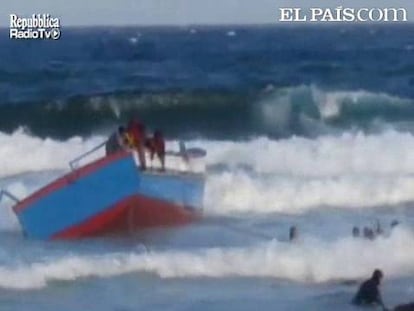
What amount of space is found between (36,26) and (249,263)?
5.05 feet

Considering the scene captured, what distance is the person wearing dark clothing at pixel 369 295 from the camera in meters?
6.94

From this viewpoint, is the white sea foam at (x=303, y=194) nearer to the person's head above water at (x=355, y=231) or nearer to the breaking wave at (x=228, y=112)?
the person's head above water at (x=355, y=231)

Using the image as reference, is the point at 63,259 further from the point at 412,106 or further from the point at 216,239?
the point at 412,106

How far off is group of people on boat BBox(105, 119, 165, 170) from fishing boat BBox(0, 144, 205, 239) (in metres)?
0.04


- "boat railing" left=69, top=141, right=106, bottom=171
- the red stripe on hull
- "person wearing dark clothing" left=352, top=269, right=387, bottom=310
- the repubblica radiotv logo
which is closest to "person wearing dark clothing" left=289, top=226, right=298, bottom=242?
the red stripe on hull

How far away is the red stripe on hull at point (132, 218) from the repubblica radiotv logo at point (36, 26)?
0.89 m

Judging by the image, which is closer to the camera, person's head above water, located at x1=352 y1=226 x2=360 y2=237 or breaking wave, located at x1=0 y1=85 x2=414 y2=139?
person's head above water, located at x1=352 y1=226 x2=360 y2=237

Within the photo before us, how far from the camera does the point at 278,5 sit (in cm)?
764

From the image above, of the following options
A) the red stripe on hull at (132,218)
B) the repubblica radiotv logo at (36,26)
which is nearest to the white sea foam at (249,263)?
the red stripe on hull at (132,218)

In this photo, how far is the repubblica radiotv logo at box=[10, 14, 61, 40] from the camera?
25.1 ft

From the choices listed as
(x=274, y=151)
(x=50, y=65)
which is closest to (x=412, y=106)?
(x=274, y=151)

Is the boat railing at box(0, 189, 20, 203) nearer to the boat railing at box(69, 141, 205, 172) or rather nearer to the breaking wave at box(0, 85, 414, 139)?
the boat railing at box(69, 141, 205, 172)

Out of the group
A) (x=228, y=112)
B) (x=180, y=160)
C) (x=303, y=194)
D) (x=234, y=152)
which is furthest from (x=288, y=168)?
(x=180, y=160)

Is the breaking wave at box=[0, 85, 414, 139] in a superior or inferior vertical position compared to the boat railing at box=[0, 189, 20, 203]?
superior
